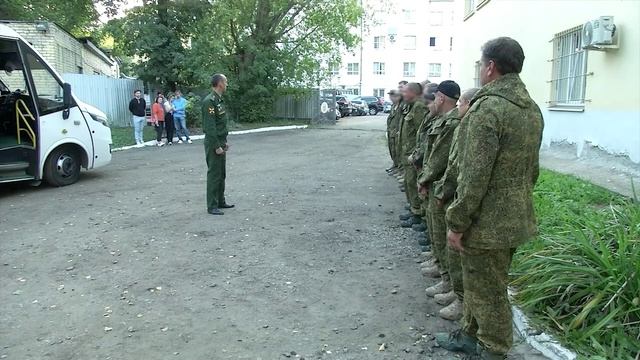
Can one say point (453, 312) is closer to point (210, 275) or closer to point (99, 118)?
point (210, 275)

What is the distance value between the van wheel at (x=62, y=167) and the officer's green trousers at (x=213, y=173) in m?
3.54

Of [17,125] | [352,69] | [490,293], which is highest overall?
[352,69]

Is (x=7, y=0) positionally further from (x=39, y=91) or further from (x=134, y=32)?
(x=39, y=91)

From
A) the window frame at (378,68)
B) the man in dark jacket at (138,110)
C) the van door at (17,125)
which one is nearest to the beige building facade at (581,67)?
the van door at (17,125)

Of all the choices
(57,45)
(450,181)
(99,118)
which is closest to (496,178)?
(450,181)

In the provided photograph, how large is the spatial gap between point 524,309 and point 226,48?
2139cm

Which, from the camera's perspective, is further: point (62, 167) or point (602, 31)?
→ point (62, 167)

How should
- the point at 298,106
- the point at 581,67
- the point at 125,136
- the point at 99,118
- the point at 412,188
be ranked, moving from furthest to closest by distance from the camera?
1. the point at 298,106
2. the point at 125,136
3. the point at 99,118
4. the point at 581,67
5. the point at 412,188

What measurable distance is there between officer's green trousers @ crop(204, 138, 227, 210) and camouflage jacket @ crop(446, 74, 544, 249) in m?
4.73

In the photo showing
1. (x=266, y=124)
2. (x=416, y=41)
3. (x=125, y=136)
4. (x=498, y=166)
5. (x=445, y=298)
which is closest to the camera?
(x=498, y=166)

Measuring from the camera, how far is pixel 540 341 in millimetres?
3549

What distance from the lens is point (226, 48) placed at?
2352cm

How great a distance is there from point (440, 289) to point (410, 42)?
5254cm

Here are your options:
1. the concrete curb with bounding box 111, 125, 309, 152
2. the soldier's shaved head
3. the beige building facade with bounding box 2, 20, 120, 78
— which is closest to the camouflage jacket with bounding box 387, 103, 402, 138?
the soldier's shaved head
